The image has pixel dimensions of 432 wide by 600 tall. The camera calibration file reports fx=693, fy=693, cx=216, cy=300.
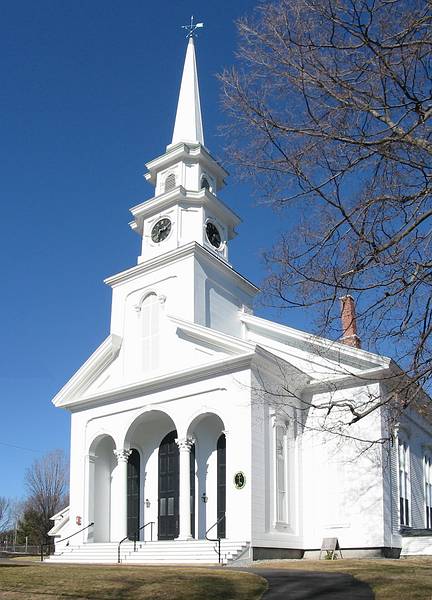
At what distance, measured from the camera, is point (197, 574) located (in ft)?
50.2

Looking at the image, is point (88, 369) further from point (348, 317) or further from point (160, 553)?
point (348, 317)

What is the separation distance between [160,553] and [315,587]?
1031 centimetres

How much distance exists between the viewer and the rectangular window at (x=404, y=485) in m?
26.8

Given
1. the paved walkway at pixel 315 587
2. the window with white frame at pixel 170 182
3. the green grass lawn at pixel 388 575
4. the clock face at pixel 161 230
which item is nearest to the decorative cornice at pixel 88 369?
the clock face at pixel 161 230

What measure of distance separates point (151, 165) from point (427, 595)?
2615cm

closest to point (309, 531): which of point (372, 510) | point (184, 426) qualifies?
point (372, 510)

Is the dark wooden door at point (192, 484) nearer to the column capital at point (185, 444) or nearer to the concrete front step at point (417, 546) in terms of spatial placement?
the column capital at point (185, 444)

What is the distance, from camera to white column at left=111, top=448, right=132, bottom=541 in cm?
2642

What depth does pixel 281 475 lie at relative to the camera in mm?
24922

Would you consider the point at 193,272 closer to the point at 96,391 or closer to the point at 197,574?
the point at 96,391

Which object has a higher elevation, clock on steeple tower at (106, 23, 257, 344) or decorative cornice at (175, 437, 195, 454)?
clock on steeple tower at (106, 23, 257, 344)

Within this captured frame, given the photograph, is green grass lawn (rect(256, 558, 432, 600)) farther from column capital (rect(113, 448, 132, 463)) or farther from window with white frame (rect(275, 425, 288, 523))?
column capital (rect(113, 448, 132, 463))

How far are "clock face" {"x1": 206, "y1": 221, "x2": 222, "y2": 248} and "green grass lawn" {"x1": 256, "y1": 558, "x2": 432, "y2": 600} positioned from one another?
1597 cm

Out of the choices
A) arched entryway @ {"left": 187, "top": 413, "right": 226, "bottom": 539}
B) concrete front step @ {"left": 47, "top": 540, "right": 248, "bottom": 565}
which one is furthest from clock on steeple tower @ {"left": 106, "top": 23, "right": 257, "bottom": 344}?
concrete front step @ {"left": 47, "top": 540, "right": 248, "bottom": 565}
